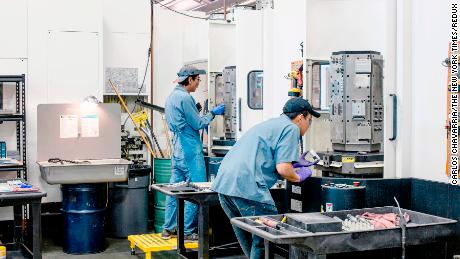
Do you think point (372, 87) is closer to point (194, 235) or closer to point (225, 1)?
point (194, 235)

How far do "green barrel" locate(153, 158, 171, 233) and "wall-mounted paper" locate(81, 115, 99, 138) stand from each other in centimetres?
76

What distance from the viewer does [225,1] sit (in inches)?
285

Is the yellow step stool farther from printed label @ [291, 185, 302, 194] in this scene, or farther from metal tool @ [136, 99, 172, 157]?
metal tool @ [136, 99, 172, 157]

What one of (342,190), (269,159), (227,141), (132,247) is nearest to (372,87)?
(342,190)

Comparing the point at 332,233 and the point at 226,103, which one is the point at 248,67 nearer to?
the point at 226,103

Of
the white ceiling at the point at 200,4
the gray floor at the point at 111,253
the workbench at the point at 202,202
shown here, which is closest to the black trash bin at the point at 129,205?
the gray floor at the point at 111,253

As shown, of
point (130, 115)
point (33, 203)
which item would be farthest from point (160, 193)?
point (33, 203)

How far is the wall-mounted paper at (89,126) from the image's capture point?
615cm

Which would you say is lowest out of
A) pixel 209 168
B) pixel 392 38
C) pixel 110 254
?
pixel 110 254

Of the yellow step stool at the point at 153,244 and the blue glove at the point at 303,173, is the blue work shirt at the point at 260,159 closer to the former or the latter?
the blue glove at the point at 303,173

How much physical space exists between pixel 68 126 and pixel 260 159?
2936 mm

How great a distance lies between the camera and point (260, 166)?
3750 mm

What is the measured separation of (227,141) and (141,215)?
119cm

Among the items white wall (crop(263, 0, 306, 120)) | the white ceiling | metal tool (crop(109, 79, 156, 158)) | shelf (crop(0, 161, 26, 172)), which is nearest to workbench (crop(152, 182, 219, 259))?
white wall (crop(263, 0, 306, 120))
